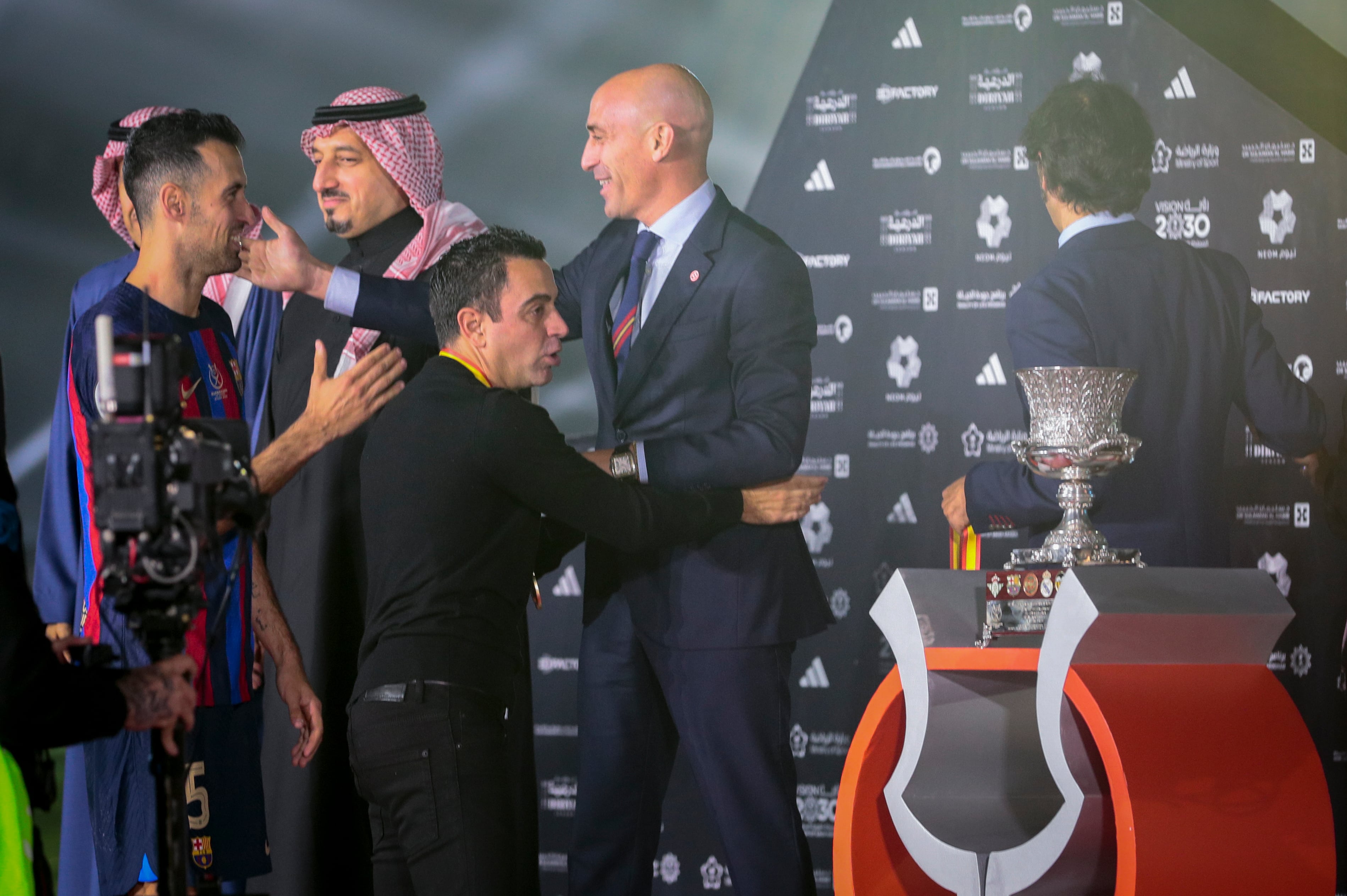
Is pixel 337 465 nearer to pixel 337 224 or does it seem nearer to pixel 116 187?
pixel 337 224

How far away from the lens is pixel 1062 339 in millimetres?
3514

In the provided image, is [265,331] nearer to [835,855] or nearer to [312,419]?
[312,419]

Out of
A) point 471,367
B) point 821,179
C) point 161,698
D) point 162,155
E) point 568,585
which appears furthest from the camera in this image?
point 568,585

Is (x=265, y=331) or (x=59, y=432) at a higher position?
(x=265, y=331)

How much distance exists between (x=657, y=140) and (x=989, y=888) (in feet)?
6.65

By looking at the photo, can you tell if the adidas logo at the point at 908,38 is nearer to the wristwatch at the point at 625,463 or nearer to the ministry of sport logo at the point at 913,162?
the ministry of sport logo at the point at 913,162

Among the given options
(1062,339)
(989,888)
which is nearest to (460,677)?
(989,888)

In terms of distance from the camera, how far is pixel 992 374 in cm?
409

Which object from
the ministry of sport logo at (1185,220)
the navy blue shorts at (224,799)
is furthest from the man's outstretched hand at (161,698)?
the ministry of sport logo at (1185,220)

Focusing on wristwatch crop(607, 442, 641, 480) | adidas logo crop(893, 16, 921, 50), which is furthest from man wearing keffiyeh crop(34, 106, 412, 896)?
adidas logo crop(893, 16, 921, 50)

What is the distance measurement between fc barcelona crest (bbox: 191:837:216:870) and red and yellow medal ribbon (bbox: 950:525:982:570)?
6.73 ft

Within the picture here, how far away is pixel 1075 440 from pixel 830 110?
6.22 ft

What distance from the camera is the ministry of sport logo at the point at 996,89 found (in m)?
4.09

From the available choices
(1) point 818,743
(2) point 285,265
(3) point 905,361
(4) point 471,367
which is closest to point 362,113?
(2) point 285,265
